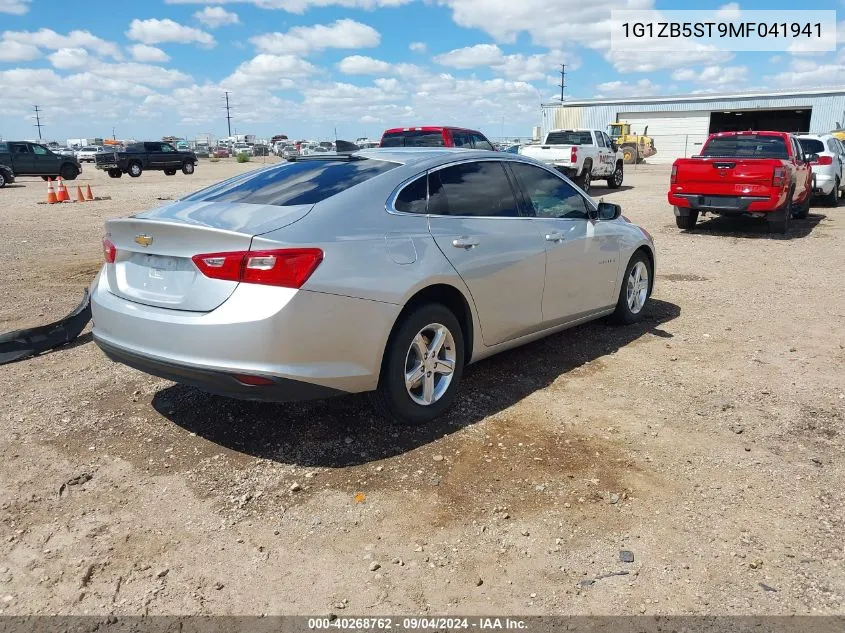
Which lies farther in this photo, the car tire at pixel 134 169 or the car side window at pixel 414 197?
the car tire at pixel 134 169

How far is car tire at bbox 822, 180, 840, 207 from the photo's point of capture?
16016mm

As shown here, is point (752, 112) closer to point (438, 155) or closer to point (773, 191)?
point (773, 191)

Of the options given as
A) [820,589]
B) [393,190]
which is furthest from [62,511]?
→ [820,589]

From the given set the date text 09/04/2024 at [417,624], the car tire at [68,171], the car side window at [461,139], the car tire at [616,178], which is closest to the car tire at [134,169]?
the car tire at [68,171]

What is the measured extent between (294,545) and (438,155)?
2.66 metres

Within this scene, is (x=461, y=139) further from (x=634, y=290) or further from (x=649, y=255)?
(x=634, y=290)

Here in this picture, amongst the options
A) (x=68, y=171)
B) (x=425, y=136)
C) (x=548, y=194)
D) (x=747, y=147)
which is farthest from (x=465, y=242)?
(x=68, y=171)

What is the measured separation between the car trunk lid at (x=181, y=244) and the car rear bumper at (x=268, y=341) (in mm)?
80

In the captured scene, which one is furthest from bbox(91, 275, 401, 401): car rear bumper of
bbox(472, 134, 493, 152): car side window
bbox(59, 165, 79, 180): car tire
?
bbox(59, 165, 79, 180): car tire

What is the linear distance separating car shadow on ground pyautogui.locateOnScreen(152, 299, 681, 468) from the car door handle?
1.05 meters

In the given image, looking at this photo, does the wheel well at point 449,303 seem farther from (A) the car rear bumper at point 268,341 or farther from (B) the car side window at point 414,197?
→ (B) the car side window at point 414,197

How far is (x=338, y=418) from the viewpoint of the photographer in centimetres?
426

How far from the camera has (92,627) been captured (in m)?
2.52

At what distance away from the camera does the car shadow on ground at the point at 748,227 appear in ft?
40.0
